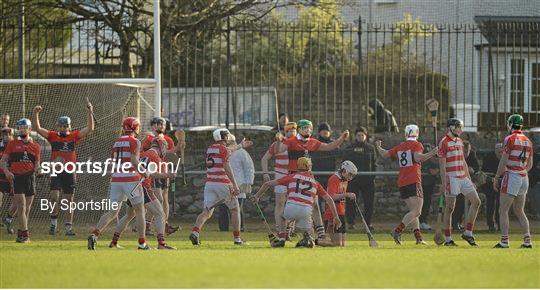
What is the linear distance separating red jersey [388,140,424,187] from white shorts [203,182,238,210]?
8.85 feet

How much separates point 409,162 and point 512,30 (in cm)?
795

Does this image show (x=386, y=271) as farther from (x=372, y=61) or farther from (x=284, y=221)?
(x=372, y=61)

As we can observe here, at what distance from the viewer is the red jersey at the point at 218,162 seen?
20094mm

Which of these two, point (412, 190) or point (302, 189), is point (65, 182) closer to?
point (302, 189)

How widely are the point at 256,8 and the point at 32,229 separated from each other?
11.4m

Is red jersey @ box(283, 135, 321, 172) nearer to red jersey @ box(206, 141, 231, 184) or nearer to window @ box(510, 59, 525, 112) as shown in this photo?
red jersey @ box(206, 141, 231, 184)

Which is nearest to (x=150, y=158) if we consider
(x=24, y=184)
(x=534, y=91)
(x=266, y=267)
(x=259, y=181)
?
(x=24, y=184)

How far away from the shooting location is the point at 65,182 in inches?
923

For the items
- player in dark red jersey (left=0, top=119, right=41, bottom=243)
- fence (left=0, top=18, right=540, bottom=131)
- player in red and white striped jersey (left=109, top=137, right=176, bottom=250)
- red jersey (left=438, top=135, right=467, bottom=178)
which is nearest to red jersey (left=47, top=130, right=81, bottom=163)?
player in dark red jersey (left=0, top=119, right=41, bottom=243)

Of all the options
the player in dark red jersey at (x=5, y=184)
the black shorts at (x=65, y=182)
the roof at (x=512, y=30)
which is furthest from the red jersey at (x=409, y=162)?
the player in dark red jersey at (x=5, y=184)

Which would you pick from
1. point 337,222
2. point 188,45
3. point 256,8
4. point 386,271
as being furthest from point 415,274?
point 256,8

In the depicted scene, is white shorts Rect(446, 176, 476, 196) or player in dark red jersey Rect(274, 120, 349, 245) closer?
white shorts Rect(446, 176, 476, 196)

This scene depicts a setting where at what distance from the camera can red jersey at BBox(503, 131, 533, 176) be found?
19609 mm

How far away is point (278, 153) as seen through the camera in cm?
2167
